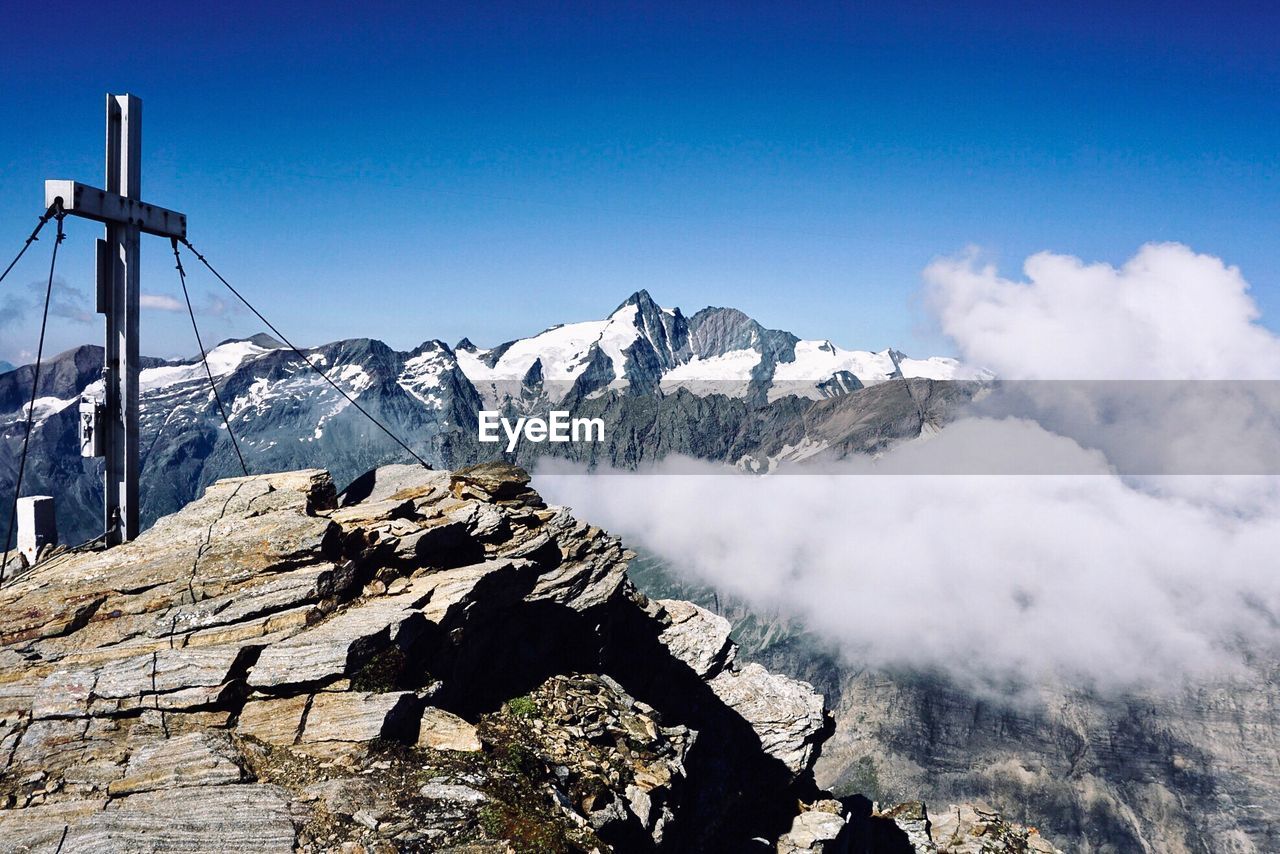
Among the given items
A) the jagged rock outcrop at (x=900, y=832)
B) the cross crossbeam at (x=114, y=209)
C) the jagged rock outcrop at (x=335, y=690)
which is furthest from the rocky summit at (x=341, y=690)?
the cross crossbeam at (x=114, y=209)

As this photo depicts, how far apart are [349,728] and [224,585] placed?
22.0 ft

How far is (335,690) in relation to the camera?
65.7 ft

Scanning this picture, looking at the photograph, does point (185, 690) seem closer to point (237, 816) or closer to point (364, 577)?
point (237, 816)

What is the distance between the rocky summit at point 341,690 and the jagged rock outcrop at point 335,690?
67 mm

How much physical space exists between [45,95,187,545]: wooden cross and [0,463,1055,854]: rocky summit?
6.12 feet

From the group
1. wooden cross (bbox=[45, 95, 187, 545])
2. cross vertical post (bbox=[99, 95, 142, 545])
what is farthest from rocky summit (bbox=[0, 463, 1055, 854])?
wooden cross (bbox=[45, 95, 187, 545])

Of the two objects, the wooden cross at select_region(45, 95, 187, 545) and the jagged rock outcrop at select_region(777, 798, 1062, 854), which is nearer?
the wooden cross at select_region(45, 95, 187, 545)

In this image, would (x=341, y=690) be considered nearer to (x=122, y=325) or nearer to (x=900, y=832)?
(x=122, y=325)

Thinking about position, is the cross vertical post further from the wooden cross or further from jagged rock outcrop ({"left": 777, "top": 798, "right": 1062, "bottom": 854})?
jagged rock outcrop ({"left": 777, "top": 798, "right": 1062, "bottom": 854})

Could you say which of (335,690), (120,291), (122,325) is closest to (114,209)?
(120,291)

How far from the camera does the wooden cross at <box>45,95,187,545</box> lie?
77.9 ft

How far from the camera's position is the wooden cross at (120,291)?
77.9 ft

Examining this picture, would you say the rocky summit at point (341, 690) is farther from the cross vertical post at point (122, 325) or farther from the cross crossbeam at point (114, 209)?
the cross crossbeam at point (114, 209)

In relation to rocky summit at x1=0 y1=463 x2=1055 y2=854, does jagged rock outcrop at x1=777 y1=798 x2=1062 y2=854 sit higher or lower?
lower
